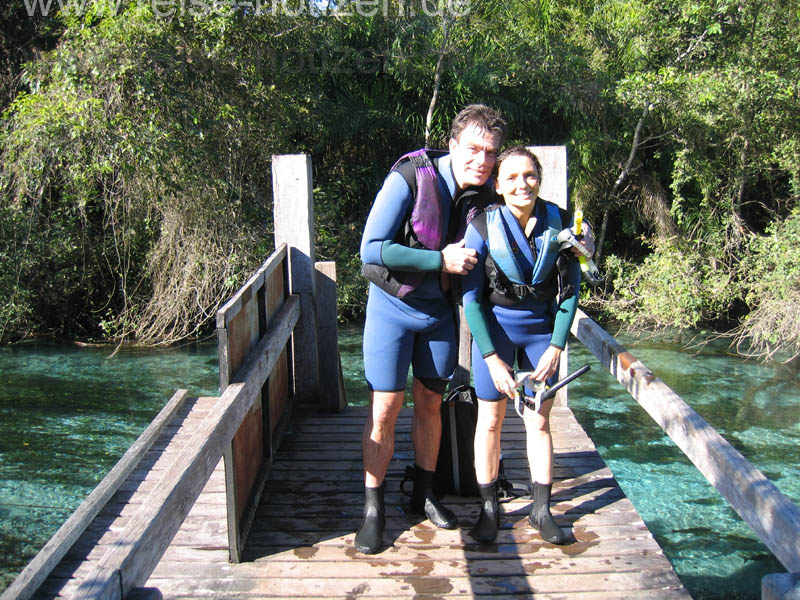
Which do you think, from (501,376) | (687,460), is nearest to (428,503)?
(501,376)

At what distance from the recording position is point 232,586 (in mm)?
2354

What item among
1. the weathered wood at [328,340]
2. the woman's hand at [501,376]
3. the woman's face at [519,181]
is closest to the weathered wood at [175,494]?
the woman's hand at [501,376]

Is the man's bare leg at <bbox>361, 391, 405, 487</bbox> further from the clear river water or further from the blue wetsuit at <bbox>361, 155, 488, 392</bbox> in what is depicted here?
the clear river water

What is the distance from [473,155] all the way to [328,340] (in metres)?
1.75

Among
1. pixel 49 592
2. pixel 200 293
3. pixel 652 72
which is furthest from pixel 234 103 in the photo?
pixel 49 592

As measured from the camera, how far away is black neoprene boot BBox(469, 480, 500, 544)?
8.52 ft

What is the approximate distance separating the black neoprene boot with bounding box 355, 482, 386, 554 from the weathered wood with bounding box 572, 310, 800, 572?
0.96m

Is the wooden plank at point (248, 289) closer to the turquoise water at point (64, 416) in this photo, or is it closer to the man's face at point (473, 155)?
the man's face at point (473, 155)

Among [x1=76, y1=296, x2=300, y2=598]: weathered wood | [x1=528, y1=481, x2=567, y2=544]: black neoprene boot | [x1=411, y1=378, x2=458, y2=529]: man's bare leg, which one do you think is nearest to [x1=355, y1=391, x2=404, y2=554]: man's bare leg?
[x1=411, y1=378, x2=458, y2=529]: man's bare leg

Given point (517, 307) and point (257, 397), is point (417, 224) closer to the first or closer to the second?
point (517, 307)

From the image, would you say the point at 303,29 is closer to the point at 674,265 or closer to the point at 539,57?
the point at 539,57

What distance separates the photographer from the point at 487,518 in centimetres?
263

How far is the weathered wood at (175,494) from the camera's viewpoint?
146 cm

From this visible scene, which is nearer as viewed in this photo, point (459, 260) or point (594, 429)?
point (459, 260)
